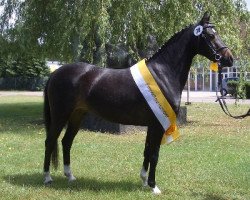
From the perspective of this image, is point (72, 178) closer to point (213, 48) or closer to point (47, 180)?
point (47, 180)

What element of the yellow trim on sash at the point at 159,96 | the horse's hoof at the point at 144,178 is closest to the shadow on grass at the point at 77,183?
the horse's hoof at the point at 144,178

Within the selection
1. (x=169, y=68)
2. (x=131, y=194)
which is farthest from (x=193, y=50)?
(x=131, y=194)

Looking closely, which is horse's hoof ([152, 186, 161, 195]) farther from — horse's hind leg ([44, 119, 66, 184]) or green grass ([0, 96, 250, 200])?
horse's hind leg ([44, 119, 66, 184])

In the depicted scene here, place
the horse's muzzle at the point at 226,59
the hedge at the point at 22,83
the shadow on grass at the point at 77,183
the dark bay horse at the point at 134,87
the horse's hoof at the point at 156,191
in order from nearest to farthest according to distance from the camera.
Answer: the horse's muzzle at the point at 226,59, the dark bay horse at the point at 134,87, the horse's hoof at the point at 156,191, the shadow on grass at the point at 77,183, the hedge at the point at 22,83

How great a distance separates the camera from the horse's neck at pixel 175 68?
614 centimetres

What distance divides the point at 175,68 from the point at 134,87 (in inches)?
25.1

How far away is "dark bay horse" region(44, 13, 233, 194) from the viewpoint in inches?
238

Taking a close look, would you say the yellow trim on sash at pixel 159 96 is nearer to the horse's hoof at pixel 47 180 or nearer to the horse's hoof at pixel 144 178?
the horse's hoof at pixel 144 178

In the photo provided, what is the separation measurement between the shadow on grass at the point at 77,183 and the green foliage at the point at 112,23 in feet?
19.4

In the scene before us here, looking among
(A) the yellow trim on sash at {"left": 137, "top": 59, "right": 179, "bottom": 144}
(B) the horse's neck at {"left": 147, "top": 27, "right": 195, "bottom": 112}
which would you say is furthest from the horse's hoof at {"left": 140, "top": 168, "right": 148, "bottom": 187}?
(B) the horse's neck at {"left": 147, "top": 27, "right": 195, "bottom": 112}

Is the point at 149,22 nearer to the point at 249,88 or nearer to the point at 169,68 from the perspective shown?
the point at 169,68

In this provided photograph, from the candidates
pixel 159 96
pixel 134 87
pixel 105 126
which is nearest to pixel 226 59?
pixel 159 96

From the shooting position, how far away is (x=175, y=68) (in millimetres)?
6191

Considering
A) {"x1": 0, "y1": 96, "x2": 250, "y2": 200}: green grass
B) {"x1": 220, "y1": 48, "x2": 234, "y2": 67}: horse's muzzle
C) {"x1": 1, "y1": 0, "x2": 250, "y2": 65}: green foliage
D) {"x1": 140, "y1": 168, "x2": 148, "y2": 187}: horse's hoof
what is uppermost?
{"x1": 1, "y1": 0, "x2": 250, "y2": 65}: green foliage
